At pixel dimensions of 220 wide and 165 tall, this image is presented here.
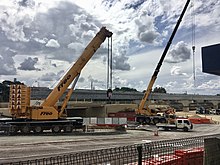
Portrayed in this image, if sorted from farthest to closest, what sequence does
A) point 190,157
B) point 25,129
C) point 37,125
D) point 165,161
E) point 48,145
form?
point 37,125 < point 25,129 < point 48,145 < point 190,157 < point 165,161

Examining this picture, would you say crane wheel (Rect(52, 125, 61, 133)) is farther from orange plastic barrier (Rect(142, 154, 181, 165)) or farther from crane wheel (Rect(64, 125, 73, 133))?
orange plastic barrier (Rect(142, 154, 181, 165))

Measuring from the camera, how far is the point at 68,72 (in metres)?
33.3

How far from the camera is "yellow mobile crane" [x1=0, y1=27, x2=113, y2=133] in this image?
99.5 feet

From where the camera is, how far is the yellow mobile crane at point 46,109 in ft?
99.5

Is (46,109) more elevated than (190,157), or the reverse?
(46,109)

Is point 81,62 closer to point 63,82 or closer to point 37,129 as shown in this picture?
point 63,82

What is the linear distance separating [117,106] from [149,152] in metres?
61.6

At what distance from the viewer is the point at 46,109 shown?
31703 mm

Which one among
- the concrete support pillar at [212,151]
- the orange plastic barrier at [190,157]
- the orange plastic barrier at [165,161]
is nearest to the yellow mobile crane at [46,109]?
the orange plastic barrier at [165,161]

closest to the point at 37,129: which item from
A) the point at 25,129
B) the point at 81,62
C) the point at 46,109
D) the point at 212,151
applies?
the point at 25,129

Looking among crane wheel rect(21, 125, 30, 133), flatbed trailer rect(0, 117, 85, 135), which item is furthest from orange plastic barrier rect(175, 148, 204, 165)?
crane wheel rect(21, 125, 30, 133)

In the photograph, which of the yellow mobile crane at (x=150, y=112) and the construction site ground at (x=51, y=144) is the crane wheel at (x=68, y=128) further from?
the yellow mobile crane at (x=150, y=112)

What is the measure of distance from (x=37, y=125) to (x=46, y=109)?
1990 mm

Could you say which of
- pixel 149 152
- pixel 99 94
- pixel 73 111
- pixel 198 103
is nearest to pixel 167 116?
pixel 73 111
